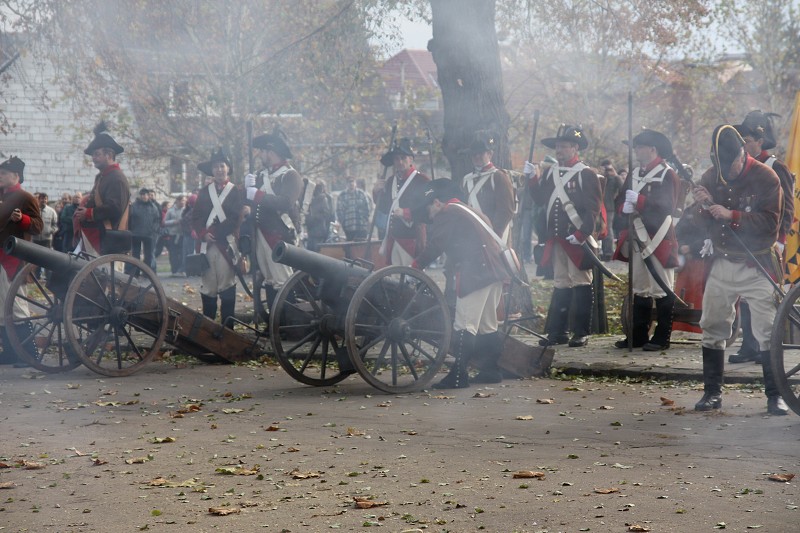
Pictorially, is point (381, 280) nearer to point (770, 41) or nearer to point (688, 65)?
point (688, 65)

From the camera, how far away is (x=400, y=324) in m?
8.13

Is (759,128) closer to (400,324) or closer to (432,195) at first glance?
(432,195)

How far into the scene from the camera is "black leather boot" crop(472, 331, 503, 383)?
8.62 meters

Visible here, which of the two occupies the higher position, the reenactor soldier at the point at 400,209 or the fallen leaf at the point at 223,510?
the reenactor soldier at the point at 400,209

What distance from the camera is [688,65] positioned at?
28.8 meters

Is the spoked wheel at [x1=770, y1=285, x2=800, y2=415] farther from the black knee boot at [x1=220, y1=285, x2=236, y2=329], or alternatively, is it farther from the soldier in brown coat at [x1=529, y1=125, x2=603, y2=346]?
the black knee boot at [x1=220, y1=285, x2=236, y2=329]

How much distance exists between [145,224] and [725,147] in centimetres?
1349

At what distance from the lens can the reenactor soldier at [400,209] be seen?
10.9m

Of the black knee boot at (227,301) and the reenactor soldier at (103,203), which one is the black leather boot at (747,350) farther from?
the reenactor soldier at (103,203)

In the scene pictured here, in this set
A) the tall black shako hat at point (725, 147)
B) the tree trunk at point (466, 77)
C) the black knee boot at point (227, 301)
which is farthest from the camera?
the tree trunk at point (466, 77)

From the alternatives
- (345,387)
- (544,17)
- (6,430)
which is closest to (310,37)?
(544,17)

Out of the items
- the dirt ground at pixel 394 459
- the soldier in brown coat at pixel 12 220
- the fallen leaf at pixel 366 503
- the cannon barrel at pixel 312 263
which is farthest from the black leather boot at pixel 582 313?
the fallen leaf at pixel 366 503

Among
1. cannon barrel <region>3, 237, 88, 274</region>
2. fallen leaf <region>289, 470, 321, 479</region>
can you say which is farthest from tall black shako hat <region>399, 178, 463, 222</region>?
fallen leaf <region>289, 470, 321, 479</region>

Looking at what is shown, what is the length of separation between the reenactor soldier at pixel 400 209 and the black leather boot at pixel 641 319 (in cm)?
186
